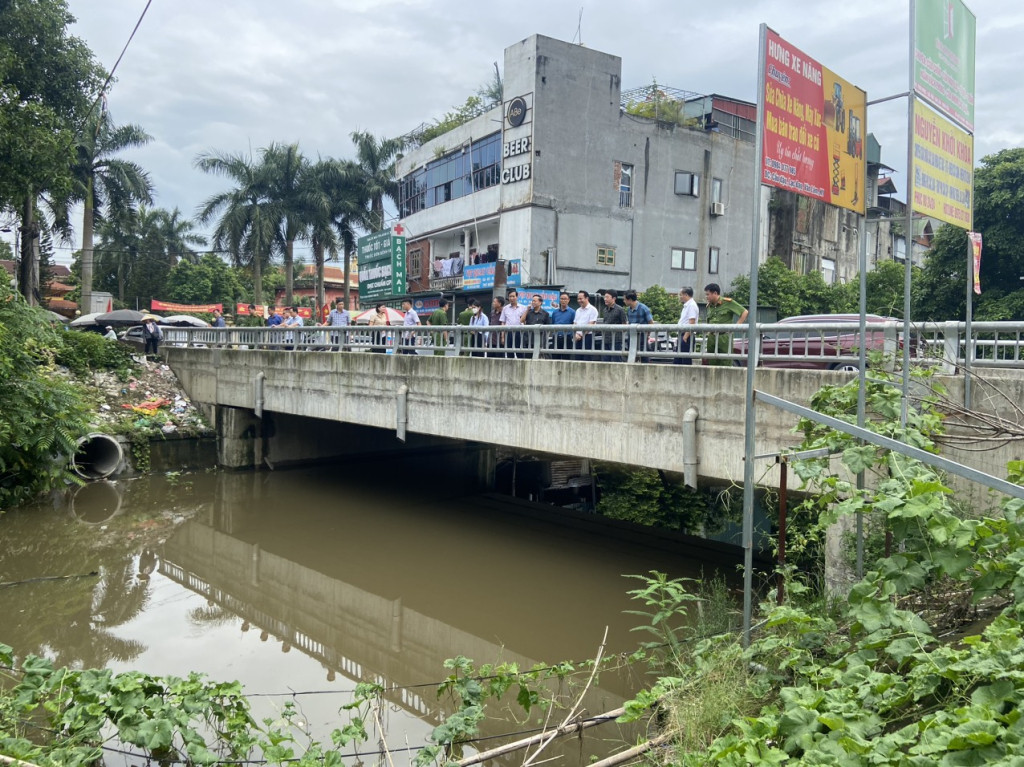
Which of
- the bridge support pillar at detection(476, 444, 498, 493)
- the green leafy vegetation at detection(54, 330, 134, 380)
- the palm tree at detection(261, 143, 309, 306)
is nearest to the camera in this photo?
the bridge support pillar at detection(476, 444, 498, 493)

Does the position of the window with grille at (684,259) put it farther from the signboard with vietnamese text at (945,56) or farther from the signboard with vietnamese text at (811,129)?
the signboard with vietnamese text at (811,129)

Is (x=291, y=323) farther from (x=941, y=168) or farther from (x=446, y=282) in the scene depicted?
(x=941, y=168)

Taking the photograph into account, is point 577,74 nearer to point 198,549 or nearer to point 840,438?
point 198,549

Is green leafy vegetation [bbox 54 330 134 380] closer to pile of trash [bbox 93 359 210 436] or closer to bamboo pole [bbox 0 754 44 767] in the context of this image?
pile of trash [bbox 93 359 210 436]

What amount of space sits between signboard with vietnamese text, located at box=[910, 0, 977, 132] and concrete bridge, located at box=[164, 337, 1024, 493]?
2.34 m

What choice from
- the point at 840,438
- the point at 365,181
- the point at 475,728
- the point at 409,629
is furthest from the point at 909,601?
the point at 365,181

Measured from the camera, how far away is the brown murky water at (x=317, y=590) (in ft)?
26.1

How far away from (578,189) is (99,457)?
15866mm

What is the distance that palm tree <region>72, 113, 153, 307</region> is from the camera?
30141 mm

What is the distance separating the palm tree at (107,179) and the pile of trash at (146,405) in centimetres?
1281

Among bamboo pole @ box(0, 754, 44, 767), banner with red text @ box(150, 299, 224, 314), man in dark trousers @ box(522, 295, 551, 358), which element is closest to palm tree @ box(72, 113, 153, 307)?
banner with red text @ box(150, 299, 224, 314)

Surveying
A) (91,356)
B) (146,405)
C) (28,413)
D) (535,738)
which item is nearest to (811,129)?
(535,738)

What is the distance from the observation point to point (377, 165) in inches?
1426

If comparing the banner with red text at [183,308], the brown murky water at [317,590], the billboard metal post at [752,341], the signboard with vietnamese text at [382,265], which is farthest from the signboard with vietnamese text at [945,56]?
the banner with red text at [183,308]
